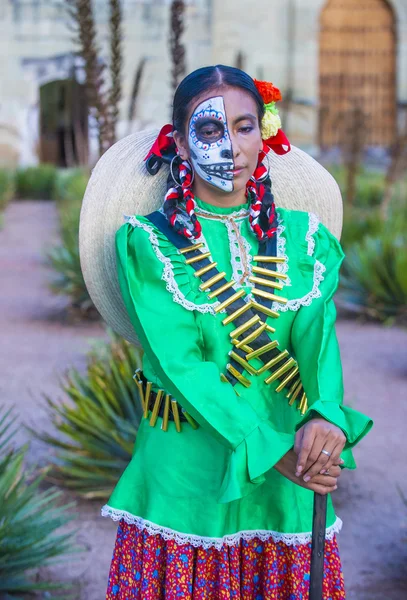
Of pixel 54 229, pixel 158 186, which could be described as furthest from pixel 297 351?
pixel 54 229

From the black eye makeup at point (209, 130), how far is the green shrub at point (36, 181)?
21228mm

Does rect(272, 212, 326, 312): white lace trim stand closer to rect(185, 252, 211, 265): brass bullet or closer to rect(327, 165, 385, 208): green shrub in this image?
rect(185, 252, 211, 265): brass bullet

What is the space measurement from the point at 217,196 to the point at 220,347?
1.47 ft

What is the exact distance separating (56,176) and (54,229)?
20.2ft

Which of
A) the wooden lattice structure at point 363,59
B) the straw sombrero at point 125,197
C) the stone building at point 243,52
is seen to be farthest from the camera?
the wooden lattice structure at point 363,59

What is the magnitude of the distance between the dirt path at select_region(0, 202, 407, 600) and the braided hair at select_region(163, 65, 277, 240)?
6.31 ft

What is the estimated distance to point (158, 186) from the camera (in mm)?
2783

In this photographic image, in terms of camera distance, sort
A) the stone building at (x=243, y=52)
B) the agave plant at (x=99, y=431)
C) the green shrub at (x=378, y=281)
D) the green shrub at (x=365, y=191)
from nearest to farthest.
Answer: the agave plant at (x=99, y=431), the green shrub at (x=378, y=281), the green shrub at (x=365, y=191), the stone building at (x=243, y=52)

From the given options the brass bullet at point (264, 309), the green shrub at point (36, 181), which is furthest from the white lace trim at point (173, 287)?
the green shrub at point (36, 181)

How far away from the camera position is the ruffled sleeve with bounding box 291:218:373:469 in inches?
87.5

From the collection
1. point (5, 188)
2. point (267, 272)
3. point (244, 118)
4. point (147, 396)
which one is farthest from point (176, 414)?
point (5, 188)

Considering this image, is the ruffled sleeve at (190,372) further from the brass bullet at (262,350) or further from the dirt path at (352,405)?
the dirt path at (352,405)

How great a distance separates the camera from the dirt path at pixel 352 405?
396 centimetres

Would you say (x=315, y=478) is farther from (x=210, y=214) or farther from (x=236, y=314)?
(x=210, y=214)
